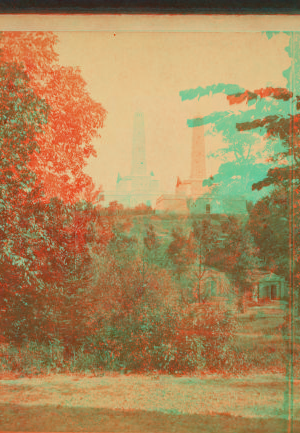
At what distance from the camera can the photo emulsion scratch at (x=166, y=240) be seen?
3812 mm

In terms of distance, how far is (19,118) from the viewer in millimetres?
3955

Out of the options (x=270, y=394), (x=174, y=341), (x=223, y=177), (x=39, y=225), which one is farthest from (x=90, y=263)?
(x=270, y=394)

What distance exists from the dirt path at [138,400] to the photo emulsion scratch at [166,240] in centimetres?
1

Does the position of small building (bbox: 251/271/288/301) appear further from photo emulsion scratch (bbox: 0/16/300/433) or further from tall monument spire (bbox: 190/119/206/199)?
tall monument spire (bbox: 190/119/206/199)

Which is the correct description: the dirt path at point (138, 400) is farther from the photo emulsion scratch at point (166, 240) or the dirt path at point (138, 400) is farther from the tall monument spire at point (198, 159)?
the tall monument spire at point (198, 159)

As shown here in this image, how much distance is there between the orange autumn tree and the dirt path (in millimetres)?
1773

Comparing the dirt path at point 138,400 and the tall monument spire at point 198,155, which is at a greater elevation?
the tall monument spire at point 198,155

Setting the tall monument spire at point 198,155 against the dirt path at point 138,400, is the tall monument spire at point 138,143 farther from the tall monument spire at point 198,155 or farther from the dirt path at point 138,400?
the dirt path at point 138,400

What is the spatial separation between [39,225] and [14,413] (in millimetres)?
1782

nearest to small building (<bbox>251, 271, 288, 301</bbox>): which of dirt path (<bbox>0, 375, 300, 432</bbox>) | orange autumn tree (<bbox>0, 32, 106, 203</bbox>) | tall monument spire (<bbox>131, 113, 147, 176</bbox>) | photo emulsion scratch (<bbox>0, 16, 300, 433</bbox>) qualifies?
photo emulsion scratch (<bbox>0, 16, 300, 433</bbox>)

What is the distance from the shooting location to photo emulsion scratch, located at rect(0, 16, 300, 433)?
3.81 meters

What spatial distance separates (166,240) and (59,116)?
1.58 m

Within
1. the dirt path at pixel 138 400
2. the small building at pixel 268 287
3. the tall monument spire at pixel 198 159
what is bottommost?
the dirt path at pixel 138 400

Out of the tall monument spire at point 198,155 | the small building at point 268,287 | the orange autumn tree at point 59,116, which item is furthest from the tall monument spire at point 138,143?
the small building at point 268,287
